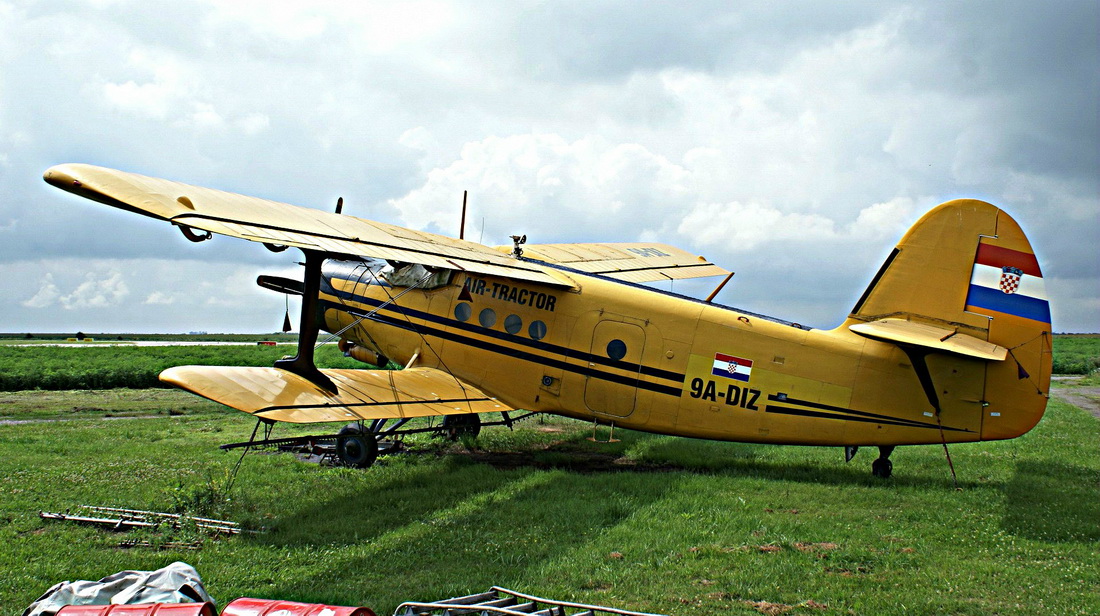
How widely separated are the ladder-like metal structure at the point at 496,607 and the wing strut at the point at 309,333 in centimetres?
494

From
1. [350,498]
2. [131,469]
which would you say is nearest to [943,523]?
[350,498]

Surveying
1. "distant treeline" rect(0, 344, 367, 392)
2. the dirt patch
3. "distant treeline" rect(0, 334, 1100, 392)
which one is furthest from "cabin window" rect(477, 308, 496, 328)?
the dirt patch

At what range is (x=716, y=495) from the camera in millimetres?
9492

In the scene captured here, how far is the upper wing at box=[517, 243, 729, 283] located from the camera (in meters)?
15.5

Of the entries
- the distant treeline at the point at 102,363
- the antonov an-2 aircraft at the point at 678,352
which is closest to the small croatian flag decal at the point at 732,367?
the antonov an-2 aircraft at the point at 678,352

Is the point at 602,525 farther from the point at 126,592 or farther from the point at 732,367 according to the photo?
the point at 126,592

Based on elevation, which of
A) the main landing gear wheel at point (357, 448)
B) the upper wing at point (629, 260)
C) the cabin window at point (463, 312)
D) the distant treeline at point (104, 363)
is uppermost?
the upper wing at point (629, 260)

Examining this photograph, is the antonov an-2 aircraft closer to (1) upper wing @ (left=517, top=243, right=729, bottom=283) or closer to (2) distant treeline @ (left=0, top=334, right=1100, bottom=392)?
(1) upper wing @ (left=517, top=243, right=729, bottom=283)

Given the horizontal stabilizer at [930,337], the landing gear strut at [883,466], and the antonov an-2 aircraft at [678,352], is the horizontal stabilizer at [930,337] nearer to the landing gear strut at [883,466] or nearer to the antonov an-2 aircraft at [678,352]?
the antonov an-2 aircraft at [678,352]

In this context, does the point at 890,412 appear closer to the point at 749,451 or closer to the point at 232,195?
the point at 749,451

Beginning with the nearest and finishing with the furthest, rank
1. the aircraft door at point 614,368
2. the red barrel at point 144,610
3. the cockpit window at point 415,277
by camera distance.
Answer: the red barrel at point 144,610 < the aircraft door at point 614,368 < the cockpit window at point 415,277

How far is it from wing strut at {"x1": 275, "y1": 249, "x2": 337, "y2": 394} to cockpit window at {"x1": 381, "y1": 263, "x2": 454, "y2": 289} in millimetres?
2807

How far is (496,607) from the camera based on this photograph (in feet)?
17.3

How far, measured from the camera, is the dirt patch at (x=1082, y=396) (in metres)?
22.9
